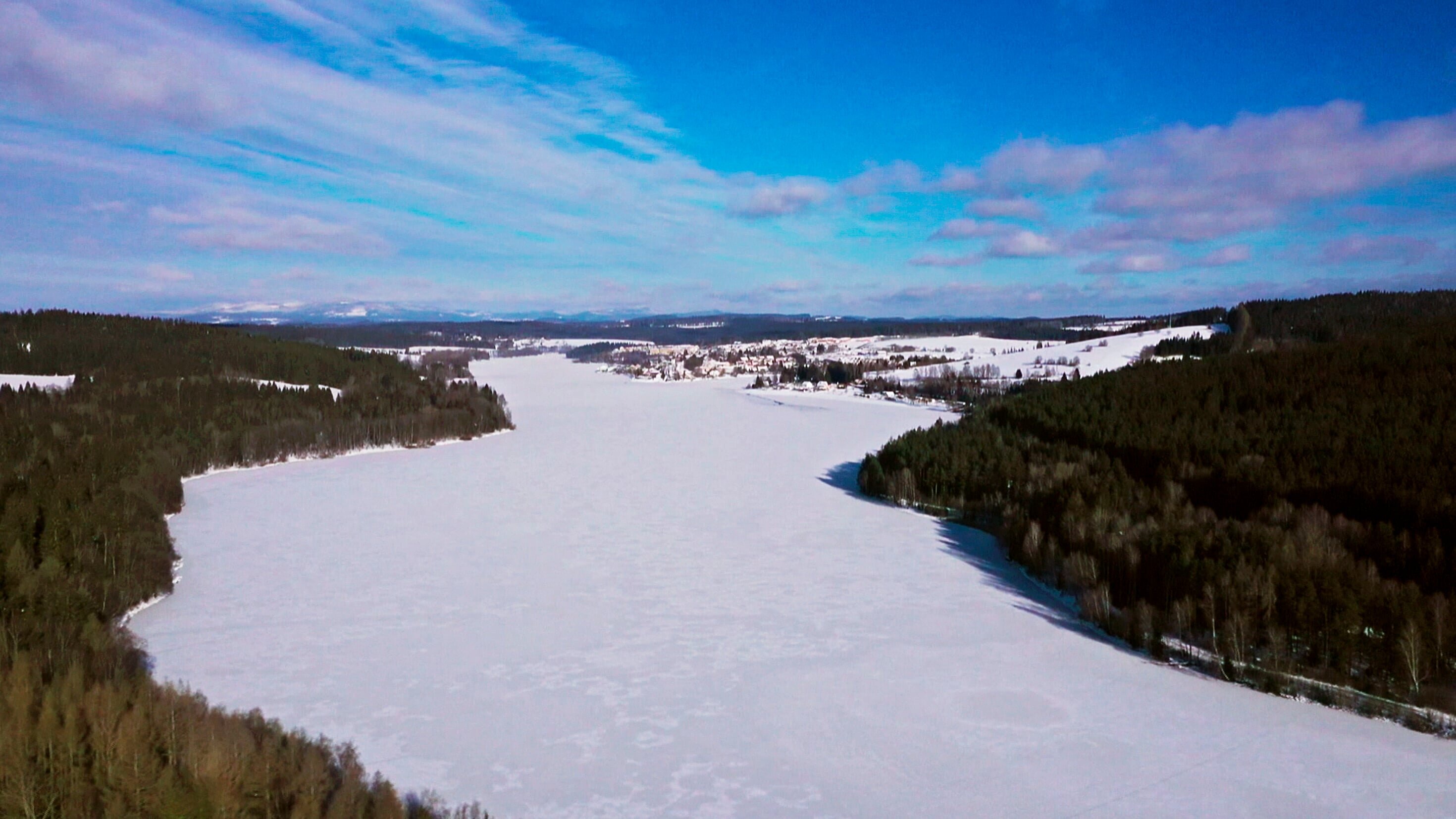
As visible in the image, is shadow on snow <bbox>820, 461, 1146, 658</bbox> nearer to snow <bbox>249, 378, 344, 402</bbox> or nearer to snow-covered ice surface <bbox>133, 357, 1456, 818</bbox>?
snow-covered ice surface <bbox>133, 357, 1456, 818</bbox>

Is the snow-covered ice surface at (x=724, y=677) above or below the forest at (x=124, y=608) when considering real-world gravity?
below

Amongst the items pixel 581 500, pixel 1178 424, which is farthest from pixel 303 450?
pixel 1178 424

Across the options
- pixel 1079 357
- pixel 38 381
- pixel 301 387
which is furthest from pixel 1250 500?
pixel 1079 357

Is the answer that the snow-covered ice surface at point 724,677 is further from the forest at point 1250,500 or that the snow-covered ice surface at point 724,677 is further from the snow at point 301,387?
the snow at point 301,387

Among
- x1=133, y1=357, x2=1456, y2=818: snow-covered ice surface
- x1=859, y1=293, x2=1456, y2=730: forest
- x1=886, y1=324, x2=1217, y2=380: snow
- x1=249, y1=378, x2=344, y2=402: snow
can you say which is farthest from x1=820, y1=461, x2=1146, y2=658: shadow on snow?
x1=886, y1=324, x2=1217, y2=380: snow

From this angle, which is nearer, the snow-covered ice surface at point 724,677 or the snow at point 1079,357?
the snow-covered ice surface at point 724,677

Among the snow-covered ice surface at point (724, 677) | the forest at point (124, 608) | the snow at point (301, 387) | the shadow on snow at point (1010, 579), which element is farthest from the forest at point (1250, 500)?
the snow at point (301, 387)
